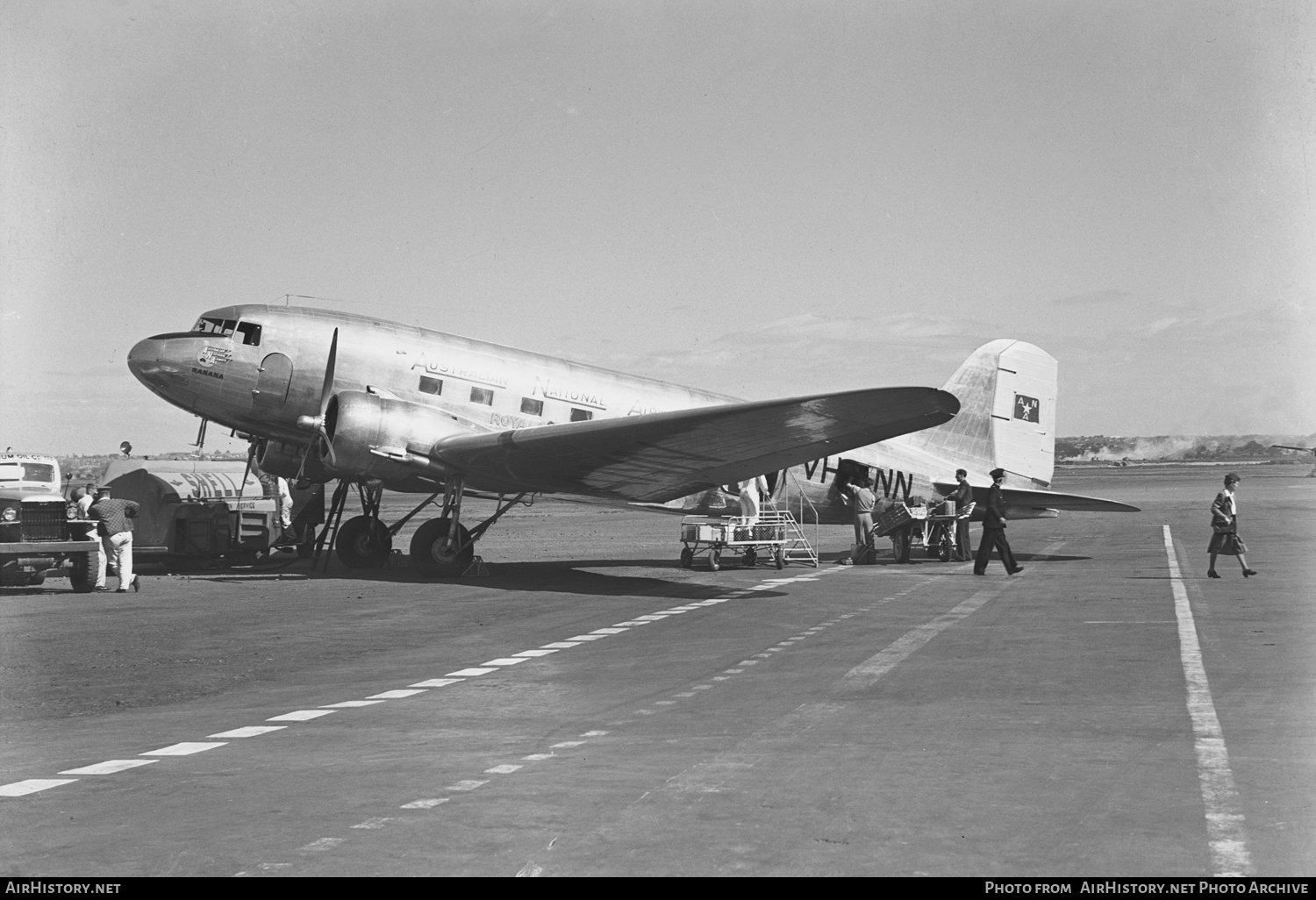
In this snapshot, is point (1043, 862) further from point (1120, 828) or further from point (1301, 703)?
point (1301, 703)

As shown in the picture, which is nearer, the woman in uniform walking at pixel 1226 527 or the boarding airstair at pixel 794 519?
the woman in uniform walking at pixel 1226 527

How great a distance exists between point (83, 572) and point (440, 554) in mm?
5869

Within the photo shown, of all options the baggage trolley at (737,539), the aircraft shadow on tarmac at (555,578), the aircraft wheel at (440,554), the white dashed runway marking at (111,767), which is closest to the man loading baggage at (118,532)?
the aircraft shadow on tarmac at (555,578)

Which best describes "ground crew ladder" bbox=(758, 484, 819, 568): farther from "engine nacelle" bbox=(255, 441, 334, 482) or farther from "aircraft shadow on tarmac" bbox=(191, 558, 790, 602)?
"engine nacelle" bbox=(255, 441, 334, 482)

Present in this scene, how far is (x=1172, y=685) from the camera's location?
1035cm

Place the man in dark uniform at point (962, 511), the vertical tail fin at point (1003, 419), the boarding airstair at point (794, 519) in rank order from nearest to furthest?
the man in dark uniform at point (962, 511) → the boarding airstair at point (794, 519) → the vertical tail fin at point (1003, 419)

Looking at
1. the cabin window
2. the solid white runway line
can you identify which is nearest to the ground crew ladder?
the cabin window

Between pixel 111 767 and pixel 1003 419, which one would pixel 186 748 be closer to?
pixel 111 767

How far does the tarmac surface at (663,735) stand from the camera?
5633mm

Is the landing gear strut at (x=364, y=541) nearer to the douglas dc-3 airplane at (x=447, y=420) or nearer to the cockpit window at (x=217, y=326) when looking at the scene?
the douglas dc-3 airplane at (x=447, y=420)

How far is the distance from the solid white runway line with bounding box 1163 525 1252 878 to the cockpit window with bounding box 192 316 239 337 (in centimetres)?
1738

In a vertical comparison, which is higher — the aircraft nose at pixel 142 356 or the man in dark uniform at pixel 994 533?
the aircraft nose at pixel 142 356

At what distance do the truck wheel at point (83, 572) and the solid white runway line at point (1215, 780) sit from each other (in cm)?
1621

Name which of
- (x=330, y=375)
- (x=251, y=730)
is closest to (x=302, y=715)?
(x=251, y=730)
